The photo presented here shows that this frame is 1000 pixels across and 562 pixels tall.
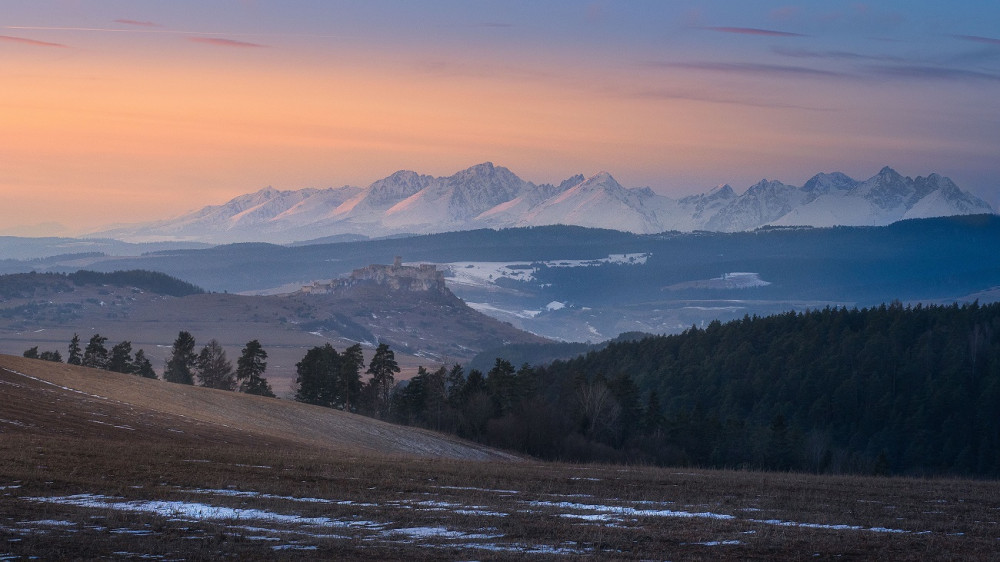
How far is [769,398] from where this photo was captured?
153 metres

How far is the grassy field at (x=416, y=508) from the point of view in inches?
974

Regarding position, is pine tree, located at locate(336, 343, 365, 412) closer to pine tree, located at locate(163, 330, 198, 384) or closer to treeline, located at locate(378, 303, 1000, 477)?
treeline, located at locate(378, 303, 1000, 477)

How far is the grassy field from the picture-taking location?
24.7m

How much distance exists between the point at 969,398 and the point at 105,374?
113 meters

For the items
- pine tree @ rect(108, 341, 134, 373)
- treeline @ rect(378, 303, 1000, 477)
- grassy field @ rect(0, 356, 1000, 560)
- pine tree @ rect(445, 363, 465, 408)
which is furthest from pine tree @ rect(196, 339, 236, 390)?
grassy field @ rect(0, 356, 1000, 560)

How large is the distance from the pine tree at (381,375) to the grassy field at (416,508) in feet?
224

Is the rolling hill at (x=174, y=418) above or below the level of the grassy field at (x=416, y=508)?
below

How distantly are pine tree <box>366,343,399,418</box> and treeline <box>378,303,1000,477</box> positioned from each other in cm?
267

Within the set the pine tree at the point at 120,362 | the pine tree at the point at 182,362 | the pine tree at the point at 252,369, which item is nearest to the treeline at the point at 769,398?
the pine tree at the point at 252,369

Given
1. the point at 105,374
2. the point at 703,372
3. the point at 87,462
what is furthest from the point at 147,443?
the point at 703,372

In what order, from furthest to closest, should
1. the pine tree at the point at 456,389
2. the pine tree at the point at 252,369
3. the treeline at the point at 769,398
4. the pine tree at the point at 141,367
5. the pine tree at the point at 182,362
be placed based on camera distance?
the pine tree at the point at 182,362 < the pine tree at the point at 141,367 < the pine tree at the point at 456,389 < the pine tree at the point at 252,369 < the treeline at the point at 769,398

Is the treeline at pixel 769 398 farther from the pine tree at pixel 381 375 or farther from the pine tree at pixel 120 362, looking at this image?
the pine tree at pixel 120 362

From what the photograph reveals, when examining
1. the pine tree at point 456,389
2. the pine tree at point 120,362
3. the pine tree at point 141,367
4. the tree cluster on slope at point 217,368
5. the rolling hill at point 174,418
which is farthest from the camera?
the pine tree at point 141,367

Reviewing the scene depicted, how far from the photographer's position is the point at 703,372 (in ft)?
532
